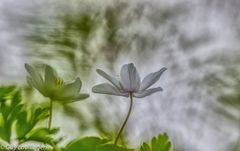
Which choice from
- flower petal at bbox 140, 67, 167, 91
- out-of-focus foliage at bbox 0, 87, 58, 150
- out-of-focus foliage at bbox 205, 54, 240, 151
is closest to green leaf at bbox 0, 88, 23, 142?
out-of-focus foliage at bbox 0, 87, 58, 150

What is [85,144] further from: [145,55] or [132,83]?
[145,55]

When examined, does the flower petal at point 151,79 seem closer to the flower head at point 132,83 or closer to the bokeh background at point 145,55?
the flower head at point 132,83

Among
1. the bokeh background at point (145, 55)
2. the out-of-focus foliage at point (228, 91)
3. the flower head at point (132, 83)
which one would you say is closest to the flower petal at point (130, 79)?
the flower head at point (132, 83)

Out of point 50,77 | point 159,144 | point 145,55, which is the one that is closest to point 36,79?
point 50,77

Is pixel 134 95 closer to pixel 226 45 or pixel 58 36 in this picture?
pixel 58 36

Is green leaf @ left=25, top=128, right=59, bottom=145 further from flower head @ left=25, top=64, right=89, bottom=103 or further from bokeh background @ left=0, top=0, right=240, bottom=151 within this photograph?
bokeh background @ left=0, top=0, right=240, bottom=151

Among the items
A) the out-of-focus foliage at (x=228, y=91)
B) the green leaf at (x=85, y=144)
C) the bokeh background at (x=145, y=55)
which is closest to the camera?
the green leaf at (x=85, y=144)
